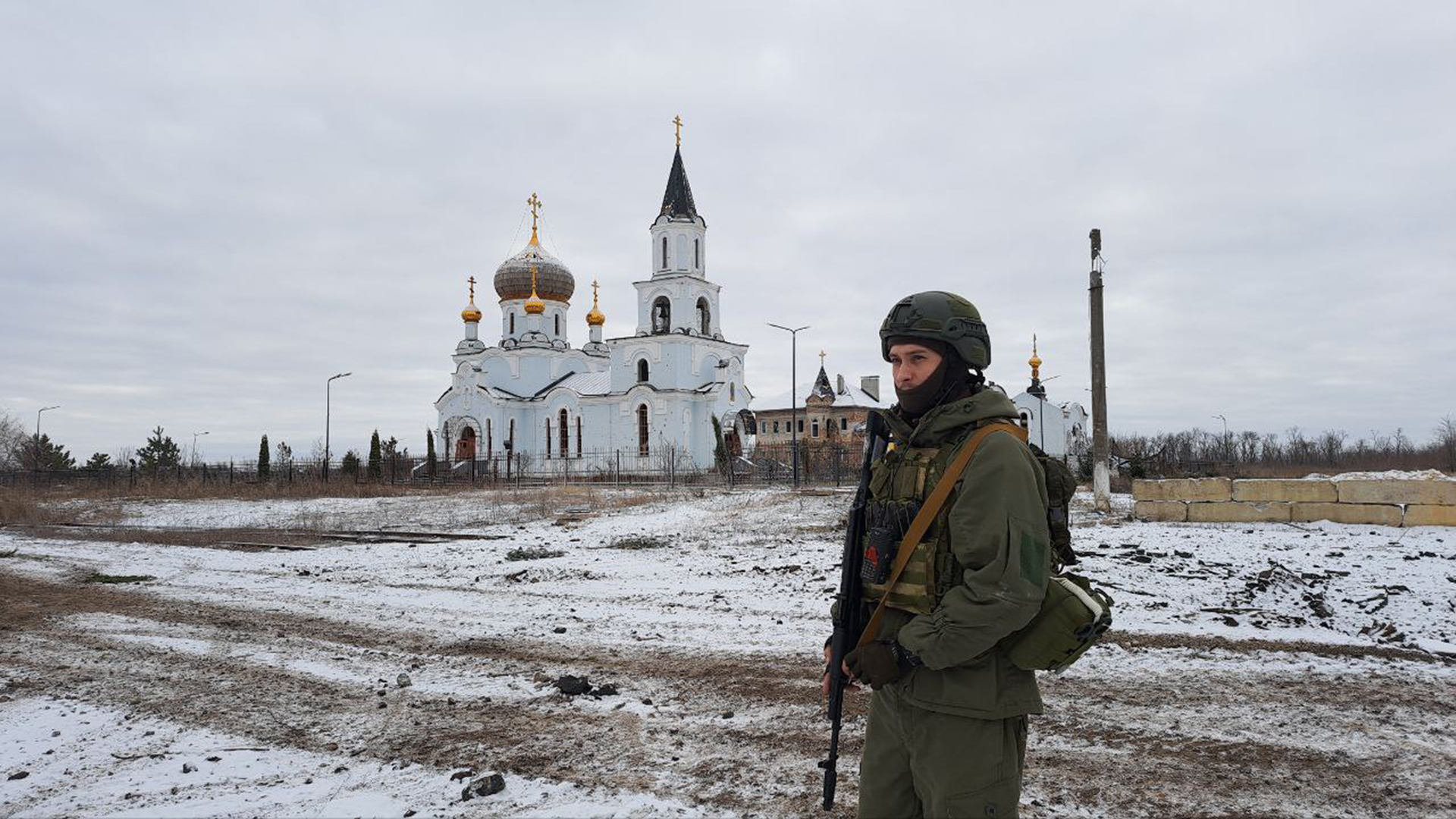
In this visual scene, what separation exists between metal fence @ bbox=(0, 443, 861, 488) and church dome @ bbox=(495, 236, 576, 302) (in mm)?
12277

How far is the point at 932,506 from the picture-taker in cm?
265

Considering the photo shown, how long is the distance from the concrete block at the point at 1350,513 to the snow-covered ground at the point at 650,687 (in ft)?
1.24

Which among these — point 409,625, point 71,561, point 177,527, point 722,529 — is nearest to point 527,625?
point 409,625

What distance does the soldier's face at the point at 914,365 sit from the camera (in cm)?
286

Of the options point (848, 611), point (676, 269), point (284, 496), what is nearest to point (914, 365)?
point (848, 611)

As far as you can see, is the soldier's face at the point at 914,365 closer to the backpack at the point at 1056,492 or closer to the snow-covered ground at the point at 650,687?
the backpack at the point at 1056,492

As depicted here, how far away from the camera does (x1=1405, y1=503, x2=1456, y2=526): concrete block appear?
12.4 meters

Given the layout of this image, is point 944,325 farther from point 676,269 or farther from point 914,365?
point 676,269

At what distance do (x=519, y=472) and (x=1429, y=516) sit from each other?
33.6 m

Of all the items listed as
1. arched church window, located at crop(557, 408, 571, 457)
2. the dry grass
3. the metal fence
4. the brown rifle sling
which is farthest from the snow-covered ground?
arched church window, located at crop(557, 408, 571, 457)

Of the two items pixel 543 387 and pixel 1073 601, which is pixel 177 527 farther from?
pixel 543 387

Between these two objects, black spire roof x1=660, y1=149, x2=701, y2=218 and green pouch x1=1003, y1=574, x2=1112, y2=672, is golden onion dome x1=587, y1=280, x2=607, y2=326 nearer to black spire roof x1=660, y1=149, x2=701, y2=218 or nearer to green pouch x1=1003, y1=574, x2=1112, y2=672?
black spire roof x1=660, y1=149, x2=701, y2=218

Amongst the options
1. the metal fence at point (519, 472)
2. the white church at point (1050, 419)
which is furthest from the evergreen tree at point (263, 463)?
the white church at point (1050, 419)

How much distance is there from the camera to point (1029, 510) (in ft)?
8.20
